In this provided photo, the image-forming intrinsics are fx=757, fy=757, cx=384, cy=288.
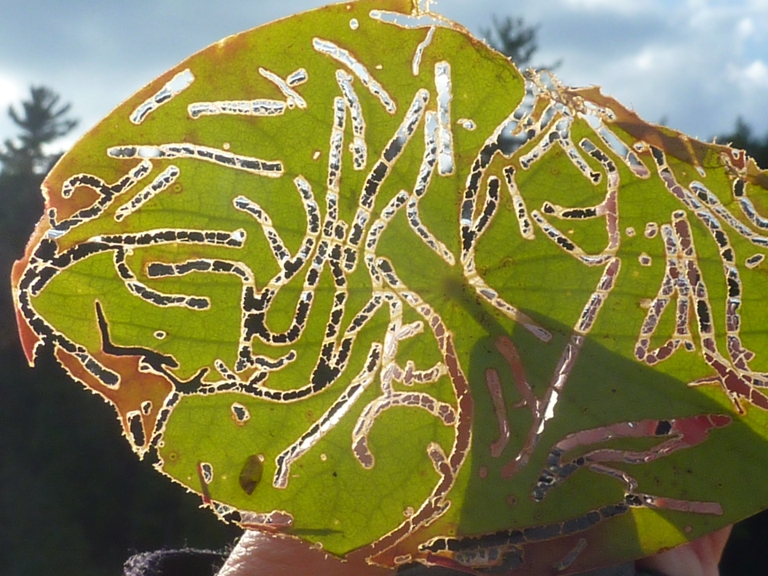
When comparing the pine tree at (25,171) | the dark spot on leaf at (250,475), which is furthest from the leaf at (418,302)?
the pine tree at (25,171)

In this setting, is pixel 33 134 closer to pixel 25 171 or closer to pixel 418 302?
pixel 25 171

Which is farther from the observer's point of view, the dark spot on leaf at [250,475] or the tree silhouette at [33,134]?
the tree silhouette at [33,134]

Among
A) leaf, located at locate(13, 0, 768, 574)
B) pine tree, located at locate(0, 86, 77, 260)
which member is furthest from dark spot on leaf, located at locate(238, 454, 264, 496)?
pine tree, located at locate(0, 86, 77, 260)

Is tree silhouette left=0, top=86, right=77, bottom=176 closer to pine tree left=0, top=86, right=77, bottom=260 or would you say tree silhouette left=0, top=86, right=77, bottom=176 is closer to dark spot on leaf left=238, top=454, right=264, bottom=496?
pine tree left=0, top=86, right=77, bottom=260

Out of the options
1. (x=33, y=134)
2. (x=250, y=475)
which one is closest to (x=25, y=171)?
(x=33, y=134)

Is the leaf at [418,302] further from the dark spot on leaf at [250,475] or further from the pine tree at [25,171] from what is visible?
the pine tree at [25,171]

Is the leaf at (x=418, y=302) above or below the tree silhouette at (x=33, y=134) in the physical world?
below

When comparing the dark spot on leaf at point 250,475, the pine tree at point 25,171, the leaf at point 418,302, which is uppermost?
the pine tree at point 25,171

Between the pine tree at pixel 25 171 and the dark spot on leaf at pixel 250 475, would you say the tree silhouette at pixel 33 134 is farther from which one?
the dark spot on leaf at pixel 250 475
